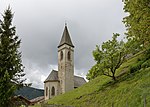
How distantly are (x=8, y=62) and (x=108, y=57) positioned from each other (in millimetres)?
17070

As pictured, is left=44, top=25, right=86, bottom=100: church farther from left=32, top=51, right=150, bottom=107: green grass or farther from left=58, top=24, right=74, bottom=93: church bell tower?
left=32, top=51, right=150, bottom=107: green grass

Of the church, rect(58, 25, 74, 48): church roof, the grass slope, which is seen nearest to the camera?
the grass slope

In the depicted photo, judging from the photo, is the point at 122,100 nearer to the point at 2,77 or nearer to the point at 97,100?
the point at 97,100

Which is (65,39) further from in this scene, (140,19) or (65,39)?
(140,19)

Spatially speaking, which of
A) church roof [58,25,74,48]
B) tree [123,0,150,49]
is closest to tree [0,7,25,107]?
tree [123,0,150,49]

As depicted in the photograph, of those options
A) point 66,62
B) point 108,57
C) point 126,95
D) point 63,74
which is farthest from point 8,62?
point 66,62

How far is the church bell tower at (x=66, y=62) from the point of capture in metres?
88.3

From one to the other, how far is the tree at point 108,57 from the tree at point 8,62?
1425cm

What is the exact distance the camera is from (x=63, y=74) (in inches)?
3504

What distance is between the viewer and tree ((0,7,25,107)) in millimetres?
24781

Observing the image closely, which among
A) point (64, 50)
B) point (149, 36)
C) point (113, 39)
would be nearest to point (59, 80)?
point (64, 50)

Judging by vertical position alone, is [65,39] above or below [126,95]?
above

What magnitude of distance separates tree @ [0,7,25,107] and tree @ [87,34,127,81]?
561 inches

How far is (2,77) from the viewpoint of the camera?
25.2 m
